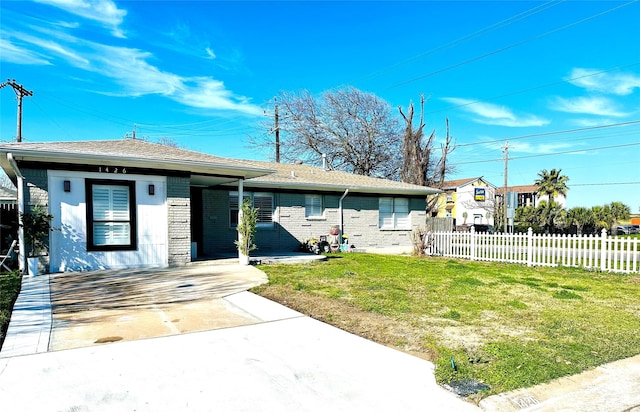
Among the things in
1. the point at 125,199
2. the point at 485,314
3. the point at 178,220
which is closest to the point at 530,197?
the point at 178,220

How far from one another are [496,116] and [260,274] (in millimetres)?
27603

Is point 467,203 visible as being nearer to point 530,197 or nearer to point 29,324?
point 530,197

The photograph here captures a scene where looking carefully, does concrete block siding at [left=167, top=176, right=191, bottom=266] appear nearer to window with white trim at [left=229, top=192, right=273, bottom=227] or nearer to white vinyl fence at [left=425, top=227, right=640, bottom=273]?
window with white trim at [left=229, top=192, right=273, bottom=227]

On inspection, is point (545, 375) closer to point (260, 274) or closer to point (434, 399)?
point (434, 399)

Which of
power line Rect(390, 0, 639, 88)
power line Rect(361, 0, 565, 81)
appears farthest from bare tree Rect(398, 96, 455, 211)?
power line Rect(361, 0, 565, 81)

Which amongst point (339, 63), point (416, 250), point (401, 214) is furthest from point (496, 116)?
point (416, 250)

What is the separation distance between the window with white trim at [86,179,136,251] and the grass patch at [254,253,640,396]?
366 cm

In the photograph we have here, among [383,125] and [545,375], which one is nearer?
[545,375]

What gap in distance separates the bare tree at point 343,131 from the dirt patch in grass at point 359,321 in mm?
24901

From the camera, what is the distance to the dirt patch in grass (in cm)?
434

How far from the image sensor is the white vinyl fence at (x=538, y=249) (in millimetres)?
10875

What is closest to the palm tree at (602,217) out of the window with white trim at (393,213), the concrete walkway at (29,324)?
the window with white trim at (393,213)

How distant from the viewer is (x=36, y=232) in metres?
8.59

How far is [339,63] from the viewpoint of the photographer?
2475cm
